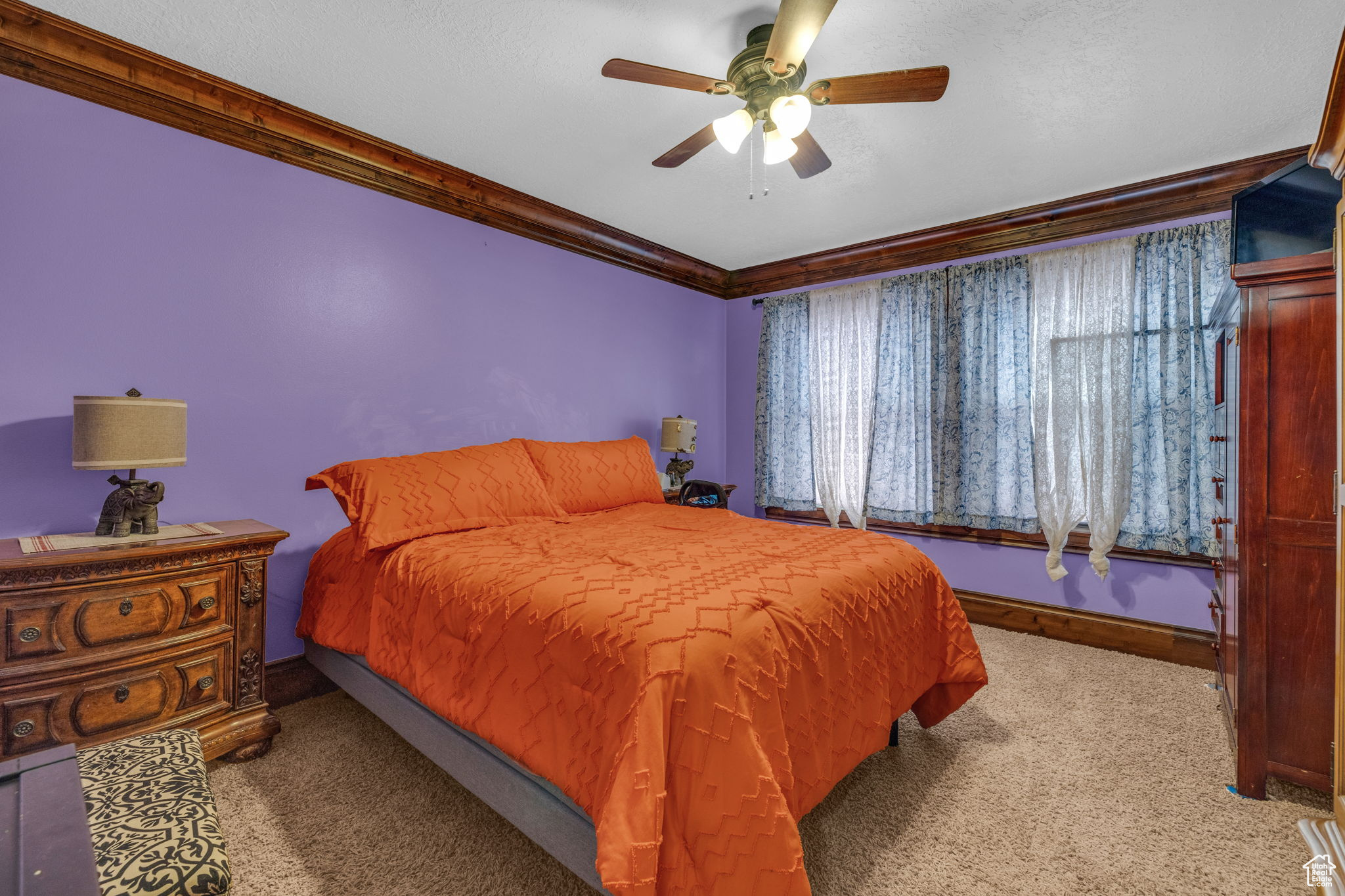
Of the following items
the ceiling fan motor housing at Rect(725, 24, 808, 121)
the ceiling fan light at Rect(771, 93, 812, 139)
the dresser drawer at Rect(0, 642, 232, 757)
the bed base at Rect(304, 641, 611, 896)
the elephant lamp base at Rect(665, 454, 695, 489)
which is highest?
the ceiling fan motor housing at Rect(725, 24, 808, 121)

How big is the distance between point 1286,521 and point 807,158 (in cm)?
203

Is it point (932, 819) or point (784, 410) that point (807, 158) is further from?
point (784, 410)

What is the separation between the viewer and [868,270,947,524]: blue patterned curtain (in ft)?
12.9

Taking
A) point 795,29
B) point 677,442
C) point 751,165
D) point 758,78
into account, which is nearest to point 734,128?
point 758,78

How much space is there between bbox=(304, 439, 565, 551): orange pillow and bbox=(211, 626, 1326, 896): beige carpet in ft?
2.74

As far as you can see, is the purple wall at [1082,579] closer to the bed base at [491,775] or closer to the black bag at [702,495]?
the black bag at [702,495]

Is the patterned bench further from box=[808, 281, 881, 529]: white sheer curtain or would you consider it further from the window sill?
box=[808, 281, 881, 529]: white sheer curtain

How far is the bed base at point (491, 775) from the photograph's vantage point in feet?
4.48

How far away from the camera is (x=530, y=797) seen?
1.50 metres

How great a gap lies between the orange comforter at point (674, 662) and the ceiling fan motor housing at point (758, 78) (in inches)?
63.4

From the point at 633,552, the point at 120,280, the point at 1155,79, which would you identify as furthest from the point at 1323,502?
the point at 120,280

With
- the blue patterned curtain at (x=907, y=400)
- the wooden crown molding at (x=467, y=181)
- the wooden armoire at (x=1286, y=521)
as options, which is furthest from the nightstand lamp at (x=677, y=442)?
the wooden armoire at (x=1286, y=521)

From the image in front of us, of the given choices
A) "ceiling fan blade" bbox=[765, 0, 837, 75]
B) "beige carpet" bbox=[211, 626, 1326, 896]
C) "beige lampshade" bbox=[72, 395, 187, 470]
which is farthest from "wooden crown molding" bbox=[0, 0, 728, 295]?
"beige carpet" bbox=[211, 626, 1326, 896]

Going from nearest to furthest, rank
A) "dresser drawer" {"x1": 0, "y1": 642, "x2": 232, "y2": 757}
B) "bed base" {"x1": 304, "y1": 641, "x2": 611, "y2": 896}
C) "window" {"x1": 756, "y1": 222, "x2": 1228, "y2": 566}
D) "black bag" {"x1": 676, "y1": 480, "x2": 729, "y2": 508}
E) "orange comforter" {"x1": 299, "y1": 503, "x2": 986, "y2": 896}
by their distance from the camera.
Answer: "orange comforter" {"x1": 299, "y1": 503, "x2": 986, "y2": 896} → "bed base" {"x1": 304, "y1": 641, "x2": 611, "y2": 896} → "dresser drawer" {"x1": 0, "y1": 642, "x2": 232, "y2": 757} → "window" {"x1": 756, "y1": 222, "x2": 1228, "y2": 566} → "black bag" {"x1": 676, "y1": 480, "x2": 729, "y2": 508}
